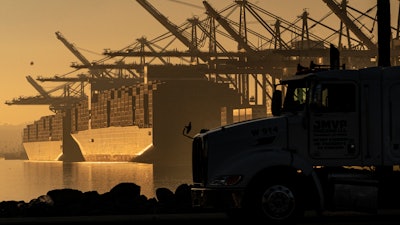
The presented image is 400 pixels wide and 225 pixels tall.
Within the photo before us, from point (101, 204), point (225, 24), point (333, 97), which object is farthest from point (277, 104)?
point (225, 24)

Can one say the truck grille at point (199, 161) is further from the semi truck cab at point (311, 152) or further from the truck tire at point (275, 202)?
the truck tire at point (275, 202)

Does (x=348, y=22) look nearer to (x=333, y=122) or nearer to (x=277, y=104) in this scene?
(x=277, y=104)

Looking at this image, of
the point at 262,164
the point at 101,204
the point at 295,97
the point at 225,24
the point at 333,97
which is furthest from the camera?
the point at 225,24

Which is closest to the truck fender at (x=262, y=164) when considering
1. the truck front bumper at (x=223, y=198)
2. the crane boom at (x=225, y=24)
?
the truck front bumper at (x=223, y=198)

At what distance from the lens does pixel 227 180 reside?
607 inches

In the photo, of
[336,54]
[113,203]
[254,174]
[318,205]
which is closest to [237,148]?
[254,174]

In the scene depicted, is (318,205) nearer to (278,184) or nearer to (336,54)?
(278,184)

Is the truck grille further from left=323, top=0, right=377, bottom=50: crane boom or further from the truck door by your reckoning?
left=323, top=0, right=377, bottom=50: crane boom

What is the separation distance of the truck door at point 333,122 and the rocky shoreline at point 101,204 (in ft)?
14.0

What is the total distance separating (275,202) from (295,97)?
1.92 meters

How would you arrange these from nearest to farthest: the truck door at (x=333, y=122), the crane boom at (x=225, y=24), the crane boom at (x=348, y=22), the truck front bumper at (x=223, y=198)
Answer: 1. the truck front bumper at (x=223, y=198)
2. the truck door at (x=333, y=122)
3. the crane boom at (x=348, y=22)
4. the crane boom at (x=225, y=24)

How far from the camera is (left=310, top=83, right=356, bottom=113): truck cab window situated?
15.7 meters

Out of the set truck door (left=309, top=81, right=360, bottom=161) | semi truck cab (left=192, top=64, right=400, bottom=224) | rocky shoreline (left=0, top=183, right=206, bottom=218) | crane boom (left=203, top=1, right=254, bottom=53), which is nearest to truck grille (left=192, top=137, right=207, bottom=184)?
semi truck cab (left=192, top=64, right=400, bottom=224)

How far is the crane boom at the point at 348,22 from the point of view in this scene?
455 feet
